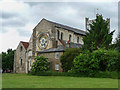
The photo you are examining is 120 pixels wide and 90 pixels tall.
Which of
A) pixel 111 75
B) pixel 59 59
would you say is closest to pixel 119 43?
pixel 111 75

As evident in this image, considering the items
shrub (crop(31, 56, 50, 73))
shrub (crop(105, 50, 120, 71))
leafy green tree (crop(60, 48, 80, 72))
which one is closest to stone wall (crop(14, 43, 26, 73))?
shrub (crop(31, 56, 50, 73))

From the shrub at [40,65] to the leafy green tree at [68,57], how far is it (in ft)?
14.5

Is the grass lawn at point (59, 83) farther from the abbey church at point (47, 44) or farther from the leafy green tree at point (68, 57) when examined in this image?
the abbey church at point (47, 44)

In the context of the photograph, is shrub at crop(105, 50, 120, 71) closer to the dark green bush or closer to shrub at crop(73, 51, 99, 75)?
the dark green bush

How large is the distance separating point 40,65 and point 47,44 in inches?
413

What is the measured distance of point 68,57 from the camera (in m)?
37.4

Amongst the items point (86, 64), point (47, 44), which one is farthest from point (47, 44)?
point (86, 64)

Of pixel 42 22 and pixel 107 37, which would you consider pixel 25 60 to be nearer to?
pixel 42 22

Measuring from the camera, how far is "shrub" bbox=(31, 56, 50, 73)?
128 feet

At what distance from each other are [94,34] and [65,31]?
12.9 meters

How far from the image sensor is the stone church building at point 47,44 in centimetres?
4353

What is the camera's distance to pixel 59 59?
135 ft

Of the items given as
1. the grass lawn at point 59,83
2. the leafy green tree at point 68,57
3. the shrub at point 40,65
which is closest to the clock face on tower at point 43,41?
the shrub at point 40,65

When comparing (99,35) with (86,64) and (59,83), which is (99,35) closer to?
(86,64)
